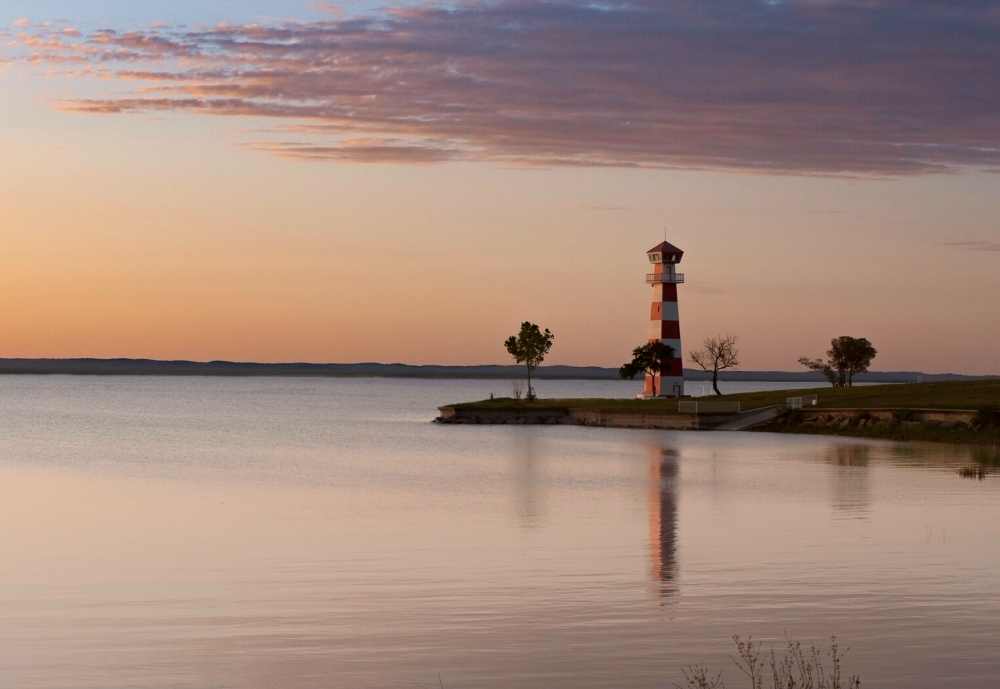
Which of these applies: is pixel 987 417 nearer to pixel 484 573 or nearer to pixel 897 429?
pixel 897 429

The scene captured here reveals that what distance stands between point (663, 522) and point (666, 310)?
3382 inches

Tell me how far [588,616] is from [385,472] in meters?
43.1

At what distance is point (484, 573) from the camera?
29203mm

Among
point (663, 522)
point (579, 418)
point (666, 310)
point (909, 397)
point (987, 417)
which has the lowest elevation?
point (663, 522)

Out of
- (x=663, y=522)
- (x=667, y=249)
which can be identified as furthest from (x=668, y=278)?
(x=663, y=522)

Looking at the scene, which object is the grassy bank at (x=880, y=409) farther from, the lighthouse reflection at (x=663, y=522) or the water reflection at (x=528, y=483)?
the water reflection at (x=528, y=483)

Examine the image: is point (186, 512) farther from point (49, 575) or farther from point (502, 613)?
point (502, 613)

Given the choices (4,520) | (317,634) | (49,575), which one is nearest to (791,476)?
(4,520)

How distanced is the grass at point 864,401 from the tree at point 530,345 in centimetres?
1880

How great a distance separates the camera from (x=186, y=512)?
146 feet

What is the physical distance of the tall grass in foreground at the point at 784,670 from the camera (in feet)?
56.6

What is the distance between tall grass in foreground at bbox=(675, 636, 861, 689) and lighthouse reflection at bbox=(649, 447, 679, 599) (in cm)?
584

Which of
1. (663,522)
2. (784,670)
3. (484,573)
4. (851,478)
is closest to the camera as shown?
(784,670)

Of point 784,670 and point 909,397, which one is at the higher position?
point 909,397
